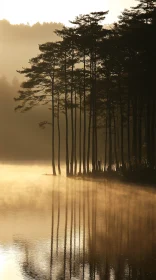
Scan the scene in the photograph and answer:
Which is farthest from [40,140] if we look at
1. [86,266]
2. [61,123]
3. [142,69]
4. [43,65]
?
[86,266]

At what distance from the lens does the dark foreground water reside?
13.5 m

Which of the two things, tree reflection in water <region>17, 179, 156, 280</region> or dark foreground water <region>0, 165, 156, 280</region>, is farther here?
dark foreground water <region>0, 165, 156, 280</region>

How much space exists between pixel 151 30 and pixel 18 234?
25436 millimetres

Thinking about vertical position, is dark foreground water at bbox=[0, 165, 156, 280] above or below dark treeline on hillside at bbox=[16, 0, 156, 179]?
below

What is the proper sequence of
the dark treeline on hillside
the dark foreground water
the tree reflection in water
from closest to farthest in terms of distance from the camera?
the tree reflection in water
the dark foreground water
the dark treeline on hillside

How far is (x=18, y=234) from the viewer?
61.6ft

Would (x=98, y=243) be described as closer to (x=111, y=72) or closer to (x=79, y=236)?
(x=79, y=236)

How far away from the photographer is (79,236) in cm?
1839

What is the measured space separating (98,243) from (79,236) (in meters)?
1.36

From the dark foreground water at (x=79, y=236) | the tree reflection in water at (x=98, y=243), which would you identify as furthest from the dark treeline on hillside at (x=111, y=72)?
the tree reflection in water at (x=98, y=243)

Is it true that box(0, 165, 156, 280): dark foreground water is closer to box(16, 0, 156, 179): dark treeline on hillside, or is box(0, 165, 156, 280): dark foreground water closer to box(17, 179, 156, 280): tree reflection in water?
box(17, 179, 156, 280): tree reflection in water

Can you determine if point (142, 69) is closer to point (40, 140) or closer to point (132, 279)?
point (132, 279)

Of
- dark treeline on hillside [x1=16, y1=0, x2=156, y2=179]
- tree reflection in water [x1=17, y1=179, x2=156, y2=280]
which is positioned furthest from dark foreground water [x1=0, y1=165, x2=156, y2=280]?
dark treeline on hillside [x1=16, y1=0, x2=156, y2=179]

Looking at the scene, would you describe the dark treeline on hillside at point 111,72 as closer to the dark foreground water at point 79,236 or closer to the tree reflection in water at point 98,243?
the dark foreground water at point 79,236
